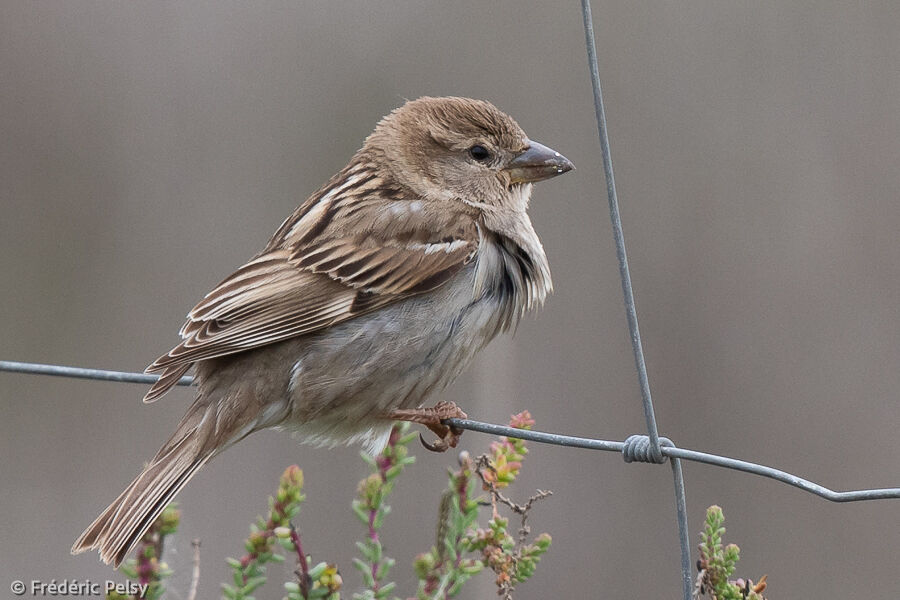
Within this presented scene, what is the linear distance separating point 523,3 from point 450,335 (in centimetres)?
397

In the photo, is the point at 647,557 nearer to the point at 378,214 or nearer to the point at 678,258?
the point at 678,258

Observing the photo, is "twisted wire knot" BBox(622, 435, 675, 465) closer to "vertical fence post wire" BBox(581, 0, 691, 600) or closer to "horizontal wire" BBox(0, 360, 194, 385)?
"vertical fence post wire" BBox(581, 0, 691, 600)

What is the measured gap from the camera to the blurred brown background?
586 centimetres

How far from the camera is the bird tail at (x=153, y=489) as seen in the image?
3174 mm

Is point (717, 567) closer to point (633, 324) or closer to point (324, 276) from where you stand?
point (633, 324)

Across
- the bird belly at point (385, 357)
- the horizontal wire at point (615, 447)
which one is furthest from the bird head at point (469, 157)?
the horizontal wire at point (615, 447)

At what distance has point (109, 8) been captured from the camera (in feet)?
23.3

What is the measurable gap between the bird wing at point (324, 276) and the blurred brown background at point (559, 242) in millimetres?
1711

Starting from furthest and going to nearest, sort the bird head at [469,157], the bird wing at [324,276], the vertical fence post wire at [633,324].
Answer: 1. the bird head at [469,157]
2. the bird wing at [324,276]
3. the vertical fence post wire at [633,324]

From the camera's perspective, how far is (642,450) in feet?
8.55

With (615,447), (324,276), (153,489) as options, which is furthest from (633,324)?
(153,489)

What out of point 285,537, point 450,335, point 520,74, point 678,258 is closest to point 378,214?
point 450,335

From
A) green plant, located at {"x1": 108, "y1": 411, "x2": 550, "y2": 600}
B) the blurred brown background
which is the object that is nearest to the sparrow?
green plant, located at {"x1": 108, "y1": 411, "x2": 550, "y2": 600}

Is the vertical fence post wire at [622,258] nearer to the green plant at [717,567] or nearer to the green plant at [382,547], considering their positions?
the green plant at [717,567]
